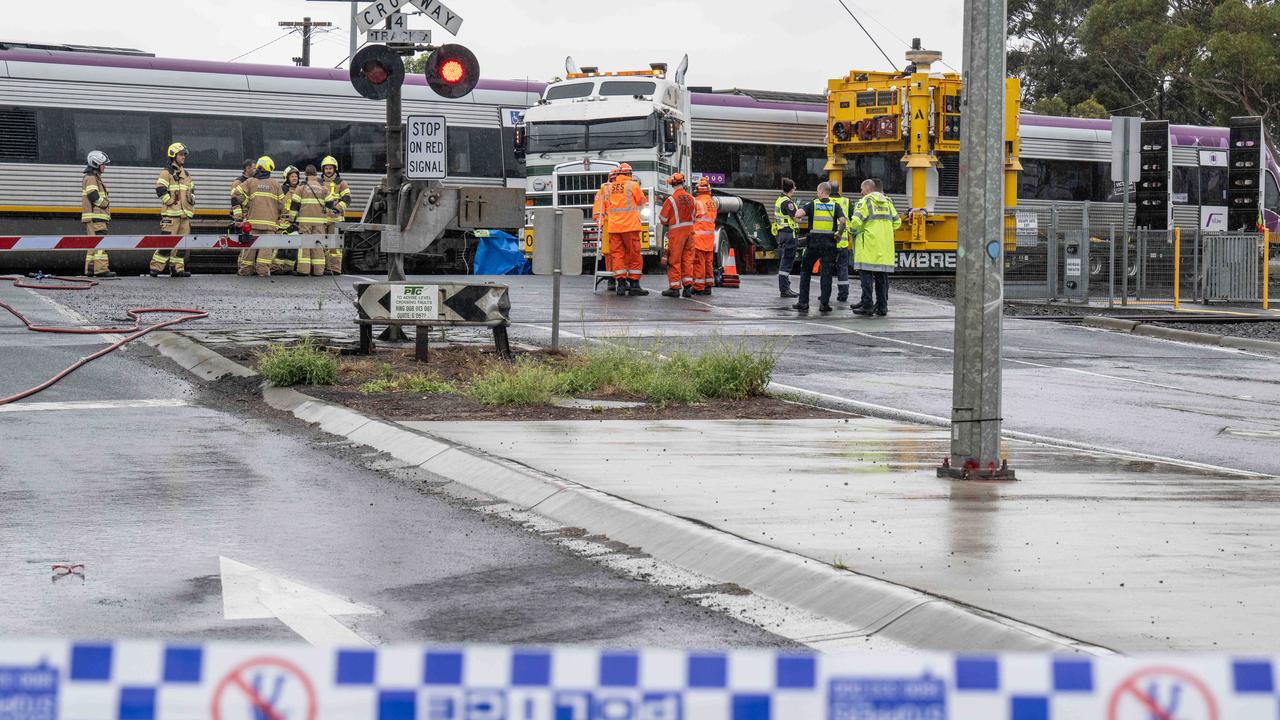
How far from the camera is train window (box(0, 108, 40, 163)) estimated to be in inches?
1184

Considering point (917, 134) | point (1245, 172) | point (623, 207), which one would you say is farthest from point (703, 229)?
point (1245, 172)

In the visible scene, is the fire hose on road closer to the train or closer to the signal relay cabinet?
the signal relay cabinet

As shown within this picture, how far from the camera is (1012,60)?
76188mm

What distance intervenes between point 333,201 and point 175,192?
2870mm

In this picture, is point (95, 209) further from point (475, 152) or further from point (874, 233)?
point (874, 233)

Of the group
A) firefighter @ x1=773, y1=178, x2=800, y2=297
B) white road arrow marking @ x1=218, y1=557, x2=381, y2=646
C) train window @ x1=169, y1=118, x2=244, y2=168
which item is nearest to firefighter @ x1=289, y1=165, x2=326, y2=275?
train window @ x1=169, y1=118, x2=244, y2=168

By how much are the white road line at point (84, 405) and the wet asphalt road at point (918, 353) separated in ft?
17.0

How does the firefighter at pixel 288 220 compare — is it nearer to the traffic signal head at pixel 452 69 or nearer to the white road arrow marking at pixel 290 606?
the traffic signal head at pixel 452 69

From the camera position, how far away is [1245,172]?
4331 cm

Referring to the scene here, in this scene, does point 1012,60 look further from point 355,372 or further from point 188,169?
point 355,372

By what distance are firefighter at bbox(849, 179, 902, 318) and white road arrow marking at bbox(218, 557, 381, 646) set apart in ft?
58.8

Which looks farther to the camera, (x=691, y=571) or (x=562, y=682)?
(x=691, y=571)

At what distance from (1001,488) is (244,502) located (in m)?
4.30

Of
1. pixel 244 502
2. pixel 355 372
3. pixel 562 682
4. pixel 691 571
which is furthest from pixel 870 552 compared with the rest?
pixel 355 372
